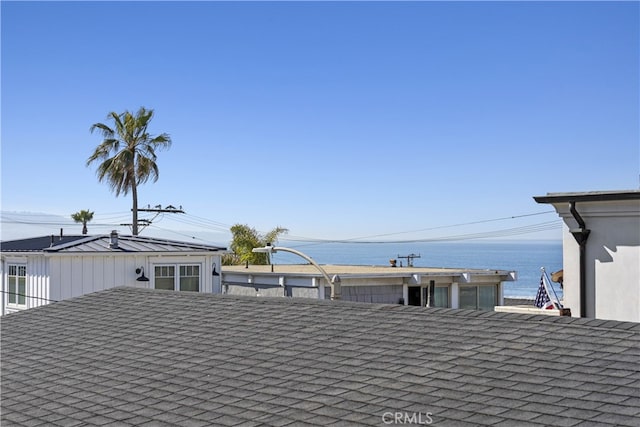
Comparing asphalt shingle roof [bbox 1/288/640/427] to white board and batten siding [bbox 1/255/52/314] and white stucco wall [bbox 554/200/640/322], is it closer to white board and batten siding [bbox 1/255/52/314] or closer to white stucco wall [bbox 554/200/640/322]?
white stucco wall [bbox 554/200/640/322]

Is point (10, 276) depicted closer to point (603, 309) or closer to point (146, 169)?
point (146, 169)

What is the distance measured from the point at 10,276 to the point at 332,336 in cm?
1804

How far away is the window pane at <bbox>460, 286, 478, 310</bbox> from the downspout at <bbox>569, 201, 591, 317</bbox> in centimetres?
1517

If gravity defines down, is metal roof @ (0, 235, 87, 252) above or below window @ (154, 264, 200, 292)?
above

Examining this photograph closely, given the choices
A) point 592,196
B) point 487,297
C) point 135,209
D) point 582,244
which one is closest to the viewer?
point 592,196

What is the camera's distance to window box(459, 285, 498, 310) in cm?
2856

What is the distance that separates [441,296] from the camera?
27688 mm

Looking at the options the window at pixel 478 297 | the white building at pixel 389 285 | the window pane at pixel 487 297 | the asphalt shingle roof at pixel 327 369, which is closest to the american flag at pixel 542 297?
the white building at pixel 389 285

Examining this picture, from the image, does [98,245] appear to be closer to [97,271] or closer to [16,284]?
[97,271]

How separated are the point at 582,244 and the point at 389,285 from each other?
13.4m

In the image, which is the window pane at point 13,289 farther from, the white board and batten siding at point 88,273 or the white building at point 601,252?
the white building at point 601,252

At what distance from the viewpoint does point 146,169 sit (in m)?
37.8

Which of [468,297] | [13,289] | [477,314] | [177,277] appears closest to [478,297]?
[468,297]

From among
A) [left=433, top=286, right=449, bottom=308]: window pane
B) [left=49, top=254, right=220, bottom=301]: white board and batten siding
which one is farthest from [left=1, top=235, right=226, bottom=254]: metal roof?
[left=433, top=286, right=449, bottom=308]: window pane
